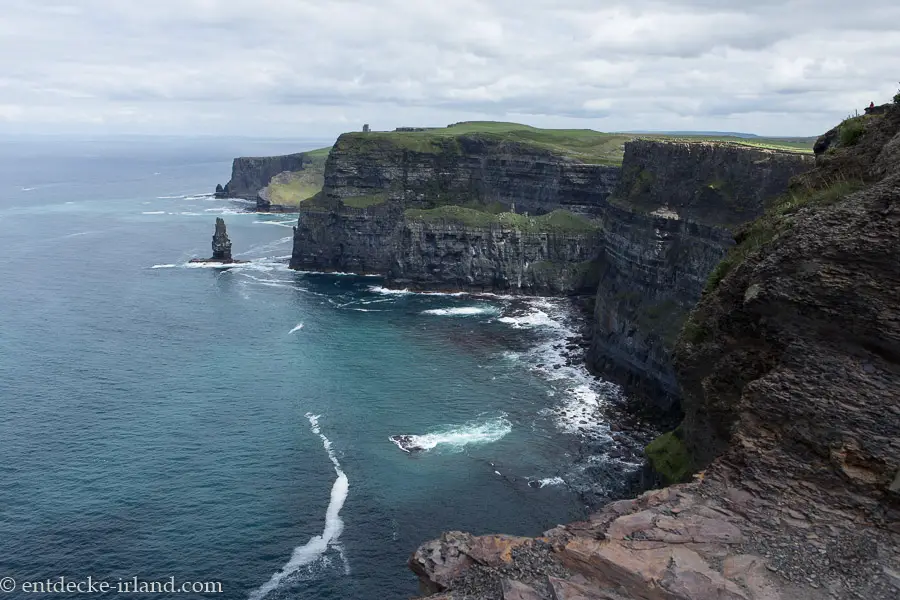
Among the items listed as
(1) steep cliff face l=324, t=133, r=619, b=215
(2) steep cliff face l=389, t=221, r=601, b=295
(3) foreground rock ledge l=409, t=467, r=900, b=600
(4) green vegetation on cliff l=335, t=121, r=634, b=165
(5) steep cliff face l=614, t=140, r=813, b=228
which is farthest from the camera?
(4) green vegetation on cliff l=335, t=121, r=634, b=165

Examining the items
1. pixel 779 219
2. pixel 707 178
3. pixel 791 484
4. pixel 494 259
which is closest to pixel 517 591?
pixel 791 484

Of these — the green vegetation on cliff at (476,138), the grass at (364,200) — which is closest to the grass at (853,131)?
the green vegetation on cliff at (476,138)

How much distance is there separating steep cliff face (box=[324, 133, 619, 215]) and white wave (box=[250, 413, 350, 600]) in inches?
4080

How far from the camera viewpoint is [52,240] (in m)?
180

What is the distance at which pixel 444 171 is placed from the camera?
170 meters

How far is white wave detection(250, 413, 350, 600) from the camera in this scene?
4884cm

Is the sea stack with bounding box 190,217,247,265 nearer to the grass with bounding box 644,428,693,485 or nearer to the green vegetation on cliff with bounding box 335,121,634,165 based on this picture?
the green vegetation on cliff with bounding box 335,121,634,165

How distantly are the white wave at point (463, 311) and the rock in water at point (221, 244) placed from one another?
60.9 metres

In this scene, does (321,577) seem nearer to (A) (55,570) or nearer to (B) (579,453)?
(A) (55,570)

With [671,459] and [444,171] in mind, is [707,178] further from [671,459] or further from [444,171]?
[444,171]

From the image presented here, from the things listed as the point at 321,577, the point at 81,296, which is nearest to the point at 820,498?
the point at 321,577

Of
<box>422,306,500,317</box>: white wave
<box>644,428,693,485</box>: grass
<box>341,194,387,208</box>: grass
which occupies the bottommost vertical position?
<box>422,306,500,317</box>: white wave

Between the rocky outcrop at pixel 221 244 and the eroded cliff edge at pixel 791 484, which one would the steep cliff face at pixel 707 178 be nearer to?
the eroded cliff edge at pixel 791 484

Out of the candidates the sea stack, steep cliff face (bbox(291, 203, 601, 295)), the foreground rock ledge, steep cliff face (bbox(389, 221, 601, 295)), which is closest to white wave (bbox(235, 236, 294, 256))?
the sea stack
